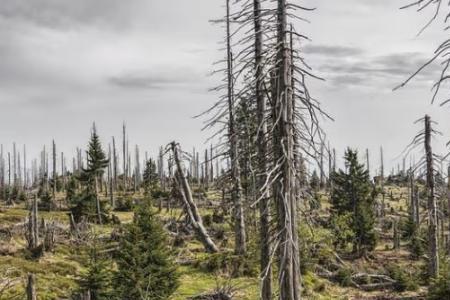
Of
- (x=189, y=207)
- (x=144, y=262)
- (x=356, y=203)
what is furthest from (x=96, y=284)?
(x=356, y=203)

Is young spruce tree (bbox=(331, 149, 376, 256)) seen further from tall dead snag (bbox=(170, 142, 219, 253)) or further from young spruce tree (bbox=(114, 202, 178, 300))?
young spruce tree (bbox=(114, 202, 178, 300))

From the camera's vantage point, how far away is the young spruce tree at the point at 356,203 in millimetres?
40375

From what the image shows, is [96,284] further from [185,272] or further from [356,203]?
[356,203]

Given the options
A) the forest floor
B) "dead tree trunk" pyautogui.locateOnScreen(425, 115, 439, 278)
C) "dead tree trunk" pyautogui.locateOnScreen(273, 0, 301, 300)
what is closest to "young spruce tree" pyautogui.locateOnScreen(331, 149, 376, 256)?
the forest floor

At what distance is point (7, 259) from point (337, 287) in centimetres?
1733

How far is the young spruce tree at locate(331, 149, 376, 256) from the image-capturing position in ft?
132

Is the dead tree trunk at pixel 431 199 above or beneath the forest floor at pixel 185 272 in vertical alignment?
above

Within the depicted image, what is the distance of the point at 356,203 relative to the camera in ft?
143

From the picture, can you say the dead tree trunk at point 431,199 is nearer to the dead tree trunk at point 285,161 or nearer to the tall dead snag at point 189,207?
the tall dead snag at point 189,207

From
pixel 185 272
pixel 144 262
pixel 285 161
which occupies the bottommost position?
pixel 185 272

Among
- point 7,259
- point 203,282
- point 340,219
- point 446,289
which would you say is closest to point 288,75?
point 446,289

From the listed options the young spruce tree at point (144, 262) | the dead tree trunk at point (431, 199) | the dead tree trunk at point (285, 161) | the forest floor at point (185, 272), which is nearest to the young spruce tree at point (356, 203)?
the forest floor at point (185, 272)

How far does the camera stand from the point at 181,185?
1144 inches

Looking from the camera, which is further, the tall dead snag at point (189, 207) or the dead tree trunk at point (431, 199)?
the tall dead snag at point (189, 207)
